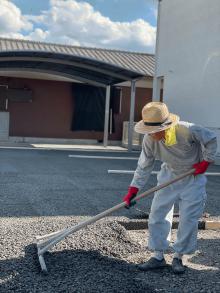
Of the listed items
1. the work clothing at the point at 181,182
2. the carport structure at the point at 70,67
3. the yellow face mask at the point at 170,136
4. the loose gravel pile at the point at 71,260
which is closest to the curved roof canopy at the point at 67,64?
the carport structure at the point at 70,67

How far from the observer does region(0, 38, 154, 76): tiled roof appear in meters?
19.0

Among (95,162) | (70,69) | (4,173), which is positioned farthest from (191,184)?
(70,69)

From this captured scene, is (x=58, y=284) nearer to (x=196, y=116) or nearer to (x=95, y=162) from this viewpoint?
(x=95, y=162)

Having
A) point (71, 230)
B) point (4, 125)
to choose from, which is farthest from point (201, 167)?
point (4, 125)

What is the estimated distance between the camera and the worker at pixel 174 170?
4.04 meters

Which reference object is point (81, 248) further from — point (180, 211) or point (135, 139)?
point (135, 139)

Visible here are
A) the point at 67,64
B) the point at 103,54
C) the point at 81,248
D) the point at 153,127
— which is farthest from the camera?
the point at 103,54

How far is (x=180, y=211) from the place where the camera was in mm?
4262

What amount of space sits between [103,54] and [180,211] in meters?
17.3

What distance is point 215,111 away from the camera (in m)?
12.8

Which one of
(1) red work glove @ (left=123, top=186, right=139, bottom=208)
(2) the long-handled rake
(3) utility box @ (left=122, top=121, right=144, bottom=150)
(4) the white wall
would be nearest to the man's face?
(2) the long-handled rake

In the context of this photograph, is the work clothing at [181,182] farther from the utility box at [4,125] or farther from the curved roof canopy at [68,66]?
the utility box at [4,125]

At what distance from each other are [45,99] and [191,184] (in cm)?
1451

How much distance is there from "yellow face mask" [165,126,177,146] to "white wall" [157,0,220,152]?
8.64 meters
